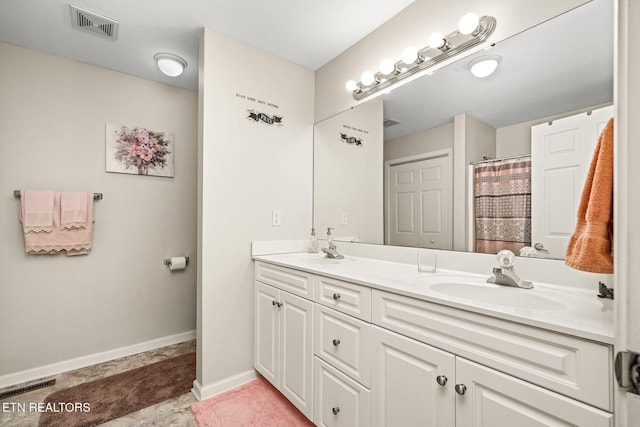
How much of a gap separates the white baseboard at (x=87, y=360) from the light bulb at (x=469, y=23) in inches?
123

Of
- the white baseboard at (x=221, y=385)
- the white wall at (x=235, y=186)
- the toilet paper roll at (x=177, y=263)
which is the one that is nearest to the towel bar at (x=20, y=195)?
the toilet paper roll at (x=177, y=263)

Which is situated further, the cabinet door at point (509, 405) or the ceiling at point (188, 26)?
the ceiling at point (188, 26)

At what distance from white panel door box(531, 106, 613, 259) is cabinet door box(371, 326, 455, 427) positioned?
2.30ft

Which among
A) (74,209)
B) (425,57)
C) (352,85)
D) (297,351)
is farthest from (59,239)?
(425,57)

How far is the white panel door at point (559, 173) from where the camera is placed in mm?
1089

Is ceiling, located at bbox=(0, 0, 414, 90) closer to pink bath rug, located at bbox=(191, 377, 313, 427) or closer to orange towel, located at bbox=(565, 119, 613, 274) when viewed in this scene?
orange towel, located at bbox=(565, 119, 613, 274)

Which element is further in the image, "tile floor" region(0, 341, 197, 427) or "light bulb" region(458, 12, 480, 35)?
"tile floor" region(0, 341, 197, 427)

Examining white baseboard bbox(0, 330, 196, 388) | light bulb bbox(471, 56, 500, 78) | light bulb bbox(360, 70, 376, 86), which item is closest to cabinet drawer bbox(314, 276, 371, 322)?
light bulb bbox(471, 56, 500, 78)

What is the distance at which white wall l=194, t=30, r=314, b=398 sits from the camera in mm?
1865

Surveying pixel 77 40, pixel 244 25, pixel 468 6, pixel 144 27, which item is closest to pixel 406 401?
pixel 468 6

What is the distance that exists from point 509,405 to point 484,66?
145 centimetres

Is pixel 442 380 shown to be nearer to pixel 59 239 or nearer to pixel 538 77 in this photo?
pixel 538 77

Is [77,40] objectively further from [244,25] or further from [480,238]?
[480,238]

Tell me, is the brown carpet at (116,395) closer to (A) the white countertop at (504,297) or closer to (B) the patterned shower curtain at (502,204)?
(A) the white countertop at (504,297)
